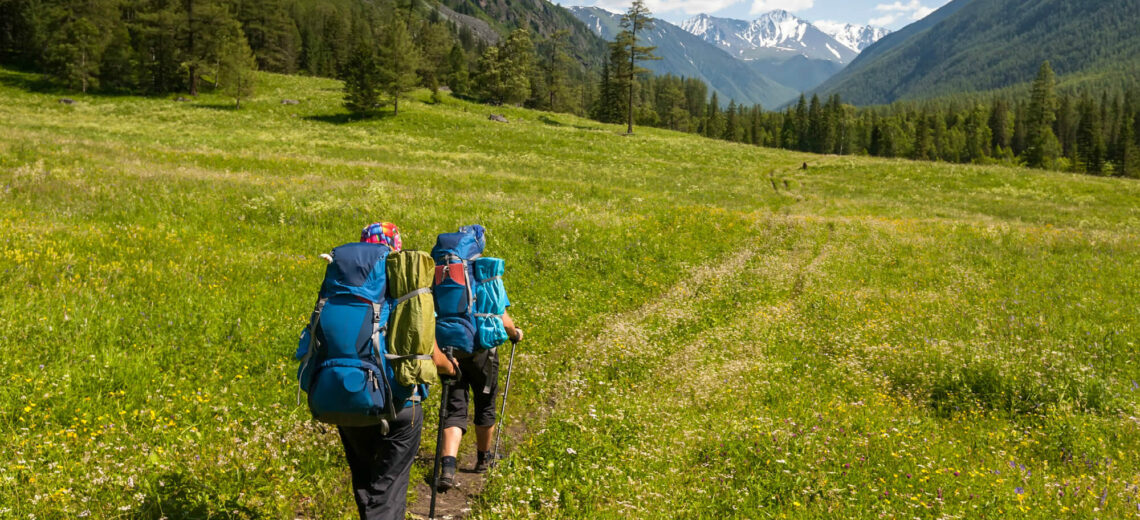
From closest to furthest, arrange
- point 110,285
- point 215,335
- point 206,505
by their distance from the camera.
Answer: point 206,505
point 215,335
point 110,285

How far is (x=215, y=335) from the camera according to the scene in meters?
7.47

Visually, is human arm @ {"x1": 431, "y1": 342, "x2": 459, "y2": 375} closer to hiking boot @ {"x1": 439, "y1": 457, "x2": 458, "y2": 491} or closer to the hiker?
the hiker

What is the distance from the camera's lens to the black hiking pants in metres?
4.11

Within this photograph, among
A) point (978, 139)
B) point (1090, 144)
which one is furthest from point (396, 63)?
point (978, 139)

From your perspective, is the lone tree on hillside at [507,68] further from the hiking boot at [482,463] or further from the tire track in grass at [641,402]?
the hiking boot at [482,463]

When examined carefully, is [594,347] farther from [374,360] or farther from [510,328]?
[374,360]

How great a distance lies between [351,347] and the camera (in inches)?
145

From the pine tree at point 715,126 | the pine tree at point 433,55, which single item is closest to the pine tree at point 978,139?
the pine tree at point 715,126

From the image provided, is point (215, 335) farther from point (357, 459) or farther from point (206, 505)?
point (357, 459)

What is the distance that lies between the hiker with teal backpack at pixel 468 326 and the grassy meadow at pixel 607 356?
0.67m

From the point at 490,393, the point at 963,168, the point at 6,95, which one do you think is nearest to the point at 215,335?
the point at 490,393

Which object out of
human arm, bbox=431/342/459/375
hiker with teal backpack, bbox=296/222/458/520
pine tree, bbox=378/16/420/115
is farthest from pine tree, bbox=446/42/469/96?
hiker with teal backpack, bbox=296/222/458/520

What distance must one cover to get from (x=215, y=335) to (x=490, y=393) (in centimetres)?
443

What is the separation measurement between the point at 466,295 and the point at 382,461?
1757mm
